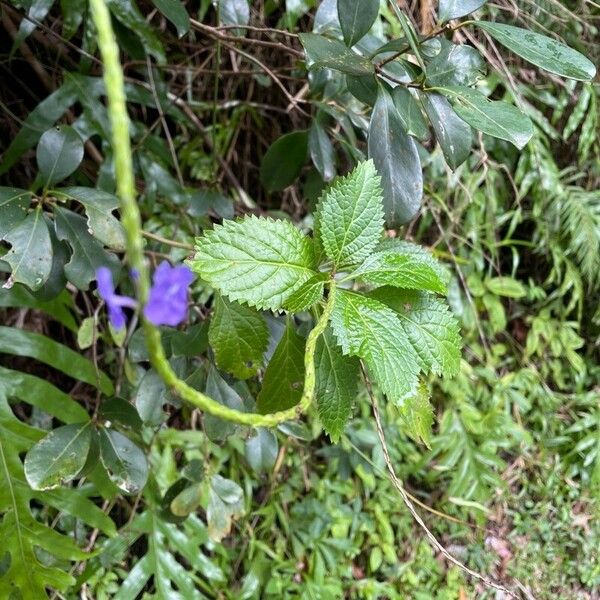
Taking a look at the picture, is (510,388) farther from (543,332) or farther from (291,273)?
(291,273)

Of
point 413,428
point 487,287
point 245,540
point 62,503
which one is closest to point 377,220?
point 413,428

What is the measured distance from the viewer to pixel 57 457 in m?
0.75

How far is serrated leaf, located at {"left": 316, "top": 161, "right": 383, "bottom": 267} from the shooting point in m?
0.58

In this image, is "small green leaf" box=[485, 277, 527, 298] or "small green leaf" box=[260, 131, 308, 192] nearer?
"small green leaf" box=[260, 131, 308, 192]

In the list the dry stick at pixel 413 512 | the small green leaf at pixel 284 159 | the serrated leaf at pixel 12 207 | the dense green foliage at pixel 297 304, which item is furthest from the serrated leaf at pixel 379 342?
the small green leaf at pixel 284 159

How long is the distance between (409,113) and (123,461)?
22.6 inches

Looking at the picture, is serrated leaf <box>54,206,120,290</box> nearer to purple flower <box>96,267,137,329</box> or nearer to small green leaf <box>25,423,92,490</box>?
small green leaf <box>25,423,92,490</box>

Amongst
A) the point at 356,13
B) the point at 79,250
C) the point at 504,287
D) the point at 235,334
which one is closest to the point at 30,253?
the point at 79,250

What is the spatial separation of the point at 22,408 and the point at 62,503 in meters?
0.36

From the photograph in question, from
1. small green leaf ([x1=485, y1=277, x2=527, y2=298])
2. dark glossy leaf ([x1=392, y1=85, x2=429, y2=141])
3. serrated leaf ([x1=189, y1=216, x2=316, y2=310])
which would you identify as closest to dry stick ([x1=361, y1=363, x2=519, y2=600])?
serrated leaf ([x1=189, y1=216, x2=316, y2=310])

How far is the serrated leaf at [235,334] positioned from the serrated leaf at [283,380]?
0.12 feet

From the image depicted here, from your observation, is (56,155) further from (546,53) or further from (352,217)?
(546,53)

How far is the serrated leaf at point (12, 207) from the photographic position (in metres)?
0.64

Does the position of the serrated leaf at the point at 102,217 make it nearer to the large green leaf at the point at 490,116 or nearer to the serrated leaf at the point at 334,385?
the serrated leaf at the point at 334,385
